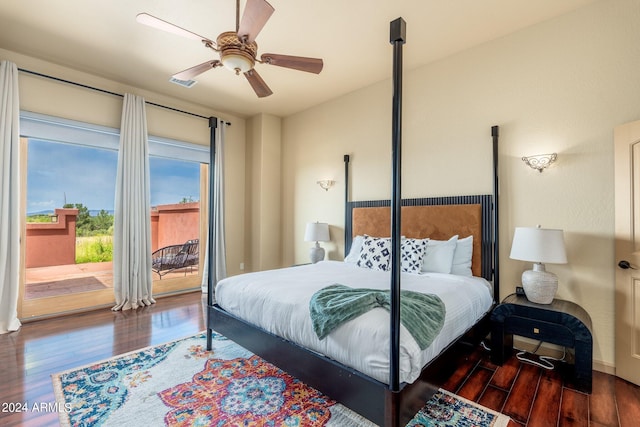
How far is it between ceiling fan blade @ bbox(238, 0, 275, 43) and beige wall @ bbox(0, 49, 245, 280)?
306 centimetres

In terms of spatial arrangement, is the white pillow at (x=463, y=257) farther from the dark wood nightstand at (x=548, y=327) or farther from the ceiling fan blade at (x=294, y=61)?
the ceiling fan blade at (x=294, y=61)

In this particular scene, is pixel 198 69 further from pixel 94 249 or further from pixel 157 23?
pixel 94 249

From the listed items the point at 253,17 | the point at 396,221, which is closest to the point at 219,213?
the point at 253,17

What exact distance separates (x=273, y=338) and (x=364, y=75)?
3.37 metres

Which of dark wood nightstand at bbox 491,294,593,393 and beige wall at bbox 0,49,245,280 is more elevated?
beige wall at bbox 0,49,245,280

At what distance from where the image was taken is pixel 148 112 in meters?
4.48

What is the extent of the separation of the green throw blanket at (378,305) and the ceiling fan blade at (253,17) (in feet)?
6.12

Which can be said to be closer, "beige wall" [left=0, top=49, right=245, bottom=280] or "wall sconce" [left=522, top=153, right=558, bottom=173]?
"wall sconce" [left=522, top=153, right=558, bottom=173]

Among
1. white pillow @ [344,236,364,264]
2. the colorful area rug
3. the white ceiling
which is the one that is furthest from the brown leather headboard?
the white ceiling

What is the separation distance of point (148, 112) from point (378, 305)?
175 inches

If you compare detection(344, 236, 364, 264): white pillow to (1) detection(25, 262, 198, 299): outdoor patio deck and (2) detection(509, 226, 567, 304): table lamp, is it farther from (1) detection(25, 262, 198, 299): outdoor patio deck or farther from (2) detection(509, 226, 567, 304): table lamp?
(1) detection(25, 262, 198, 299): outdoor patio deck

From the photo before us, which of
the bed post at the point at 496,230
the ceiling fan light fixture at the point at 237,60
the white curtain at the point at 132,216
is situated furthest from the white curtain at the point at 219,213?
the bed post at the point at 496,230

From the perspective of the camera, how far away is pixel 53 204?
3.89 meters

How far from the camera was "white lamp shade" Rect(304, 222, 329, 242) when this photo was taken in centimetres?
450
